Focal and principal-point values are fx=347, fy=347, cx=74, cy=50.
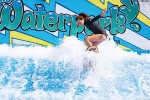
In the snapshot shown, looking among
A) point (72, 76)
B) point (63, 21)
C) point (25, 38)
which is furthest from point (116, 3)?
point (72, 76)

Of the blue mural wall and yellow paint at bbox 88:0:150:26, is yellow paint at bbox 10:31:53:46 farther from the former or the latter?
yellow paint at bbox 88:0:150:26

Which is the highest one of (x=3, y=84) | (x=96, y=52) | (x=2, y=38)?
(x=2, y=38)

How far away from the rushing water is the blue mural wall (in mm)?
1633

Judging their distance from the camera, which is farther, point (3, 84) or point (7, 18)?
point (7, 18)

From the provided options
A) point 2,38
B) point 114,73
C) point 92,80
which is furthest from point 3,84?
point 2,38

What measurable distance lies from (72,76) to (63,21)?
3.94 m

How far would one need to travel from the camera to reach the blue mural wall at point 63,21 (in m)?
10.7

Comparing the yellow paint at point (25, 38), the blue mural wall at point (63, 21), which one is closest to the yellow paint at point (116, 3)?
the blue mural wall at point (63, 21)

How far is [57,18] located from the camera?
35.4 feet

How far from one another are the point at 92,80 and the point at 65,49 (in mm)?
1619

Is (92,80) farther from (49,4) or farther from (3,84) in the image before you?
(49,4)

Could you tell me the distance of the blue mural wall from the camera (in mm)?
10688

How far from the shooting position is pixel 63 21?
10812mm

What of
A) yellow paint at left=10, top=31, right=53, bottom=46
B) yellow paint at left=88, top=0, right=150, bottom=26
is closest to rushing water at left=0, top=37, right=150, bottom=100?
yellow paint at left=10, top=31, right=53, bottom=46
